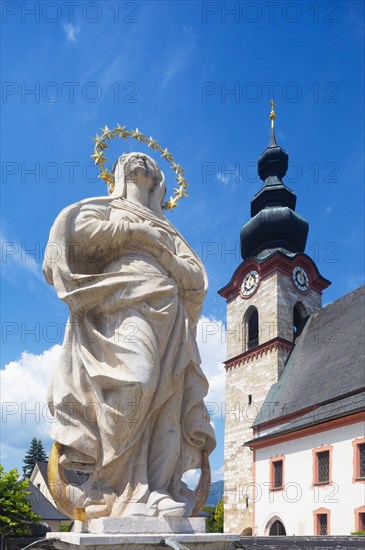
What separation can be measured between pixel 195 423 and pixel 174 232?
1.63m

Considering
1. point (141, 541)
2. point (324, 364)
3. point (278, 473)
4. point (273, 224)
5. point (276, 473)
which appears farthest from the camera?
point (273, 224)

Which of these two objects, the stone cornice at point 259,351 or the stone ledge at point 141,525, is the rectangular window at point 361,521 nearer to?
the stone cornice at point 259,351

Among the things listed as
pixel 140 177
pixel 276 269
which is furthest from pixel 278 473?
pixel 140 177

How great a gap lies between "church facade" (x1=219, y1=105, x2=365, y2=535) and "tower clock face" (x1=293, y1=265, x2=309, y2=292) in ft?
0.24

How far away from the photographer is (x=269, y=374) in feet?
119

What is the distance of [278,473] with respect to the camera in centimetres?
2948

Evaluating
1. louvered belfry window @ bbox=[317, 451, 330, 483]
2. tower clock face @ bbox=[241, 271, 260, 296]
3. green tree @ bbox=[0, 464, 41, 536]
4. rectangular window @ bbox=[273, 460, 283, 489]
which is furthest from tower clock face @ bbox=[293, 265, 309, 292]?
green tree @ bbox=[0, 464, 41, 536]

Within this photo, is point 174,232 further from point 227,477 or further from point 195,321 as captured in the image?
point 227,477

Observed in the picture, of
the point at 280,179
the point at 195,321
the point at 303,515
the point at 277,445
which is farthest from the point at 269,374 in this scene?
the point at 195,321

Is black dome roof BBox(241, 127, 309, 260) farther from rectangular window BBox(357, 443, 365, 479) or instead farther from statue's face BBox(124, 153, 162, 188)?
statue's face BBox(124, 153, 162, 188)

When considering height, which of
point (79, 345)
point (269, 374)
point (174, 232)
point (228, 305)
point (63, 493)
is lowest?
point (63, 493)

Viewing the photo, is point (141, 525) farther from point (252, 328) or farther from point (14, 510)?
point (252, 328)

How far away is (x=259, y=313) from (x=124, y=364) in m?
35.8

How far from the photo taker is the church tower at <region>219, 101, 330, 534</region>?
35.4m
